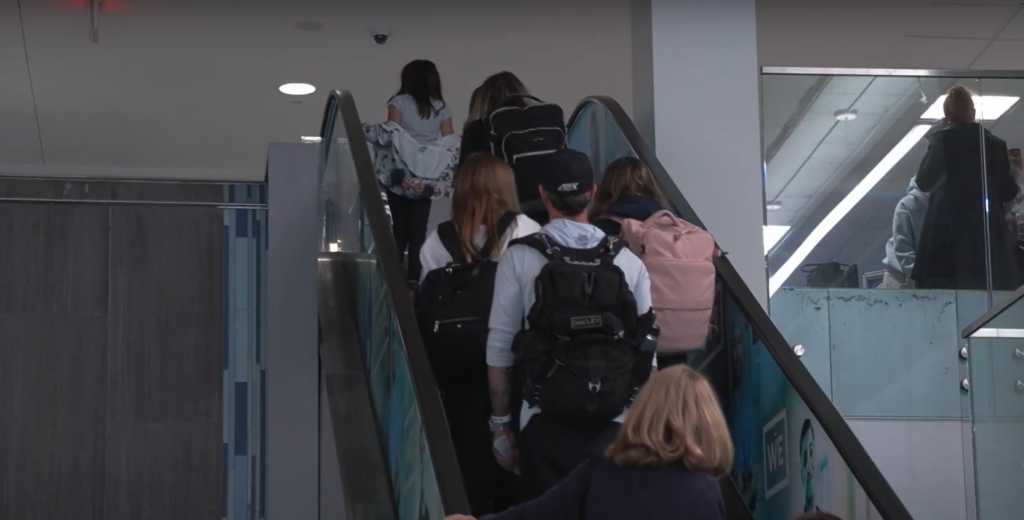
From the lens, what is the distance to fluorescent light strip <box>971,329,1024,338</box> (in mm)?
5730

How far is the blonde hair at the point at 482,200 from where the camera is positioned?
14.9 feet

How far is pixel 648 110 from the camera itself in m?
7.12

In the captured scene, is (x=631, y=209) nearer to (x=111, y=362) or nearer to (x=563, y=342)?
(x=563, y=342)

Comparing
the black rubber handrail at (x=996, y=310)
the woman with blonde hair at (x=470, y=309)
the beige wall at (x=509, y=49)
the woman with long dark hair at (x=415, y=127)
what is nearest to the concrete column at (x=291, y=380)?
the woman with long dark hair at (x=415, y=127)

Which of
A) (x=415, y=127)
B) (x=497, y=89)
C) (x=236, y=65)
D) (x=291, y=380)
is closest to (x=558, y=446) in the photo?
(x=497, y=89)

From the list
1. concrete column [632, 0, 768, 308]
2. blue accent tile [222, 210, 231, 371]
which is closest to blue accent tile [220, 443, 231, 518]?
blue accent tile [222, 210, 231, 371]

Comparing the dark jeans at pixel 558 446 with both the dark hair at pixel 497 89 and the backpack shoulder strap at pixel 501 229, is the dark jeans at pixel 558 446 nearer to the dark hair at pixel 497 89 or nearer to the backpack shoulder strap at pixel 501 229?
the backpack shoulder strap at pixel 501 229

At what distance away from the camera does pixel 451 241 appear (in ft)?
15.0

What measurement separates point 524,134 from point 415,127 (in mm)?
1230

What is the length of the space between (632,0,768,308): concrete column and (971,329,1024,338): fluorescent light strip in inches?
44.4

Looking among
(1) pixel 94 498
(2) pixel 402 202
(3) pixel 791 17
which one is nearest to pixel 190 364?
(1) pixel 94 498

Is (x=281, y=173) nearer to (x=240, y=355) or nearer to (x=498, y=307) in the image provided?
(x=240, y=355)

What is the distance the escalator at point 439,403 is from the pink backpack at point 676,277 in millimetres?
187

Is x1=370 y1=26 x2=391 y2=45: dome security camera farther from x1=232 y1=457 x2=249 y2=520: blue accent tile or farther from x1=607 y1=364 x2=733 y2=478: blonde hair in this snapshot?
x1=607 y1=364 x2=733 y2=478: blonde hair
